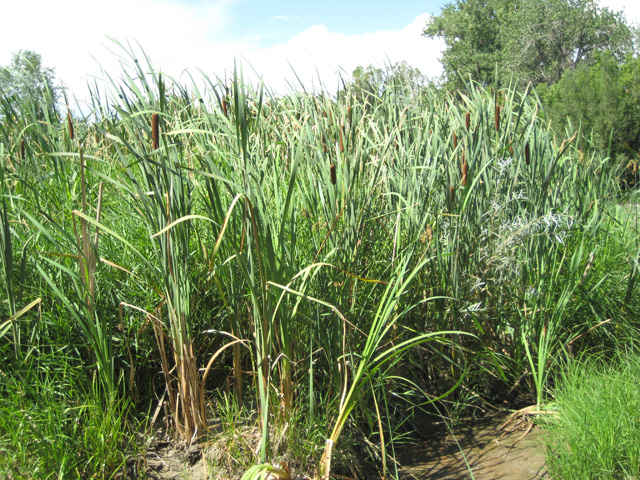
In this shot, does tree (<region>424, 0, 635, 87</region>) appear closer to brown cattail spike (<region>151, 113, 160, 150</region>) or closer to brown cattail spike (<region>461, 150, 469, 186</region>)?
brown cattail spike (<region>461, 150, 469, 186</region>)

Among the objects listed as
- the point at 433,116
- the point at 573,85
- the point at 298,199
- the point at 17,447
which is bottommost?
the point at 17,447

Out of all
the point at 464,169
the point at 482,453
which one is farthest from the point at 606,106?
the point at 482,453

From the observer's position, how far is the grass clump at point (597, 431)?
1788 mm

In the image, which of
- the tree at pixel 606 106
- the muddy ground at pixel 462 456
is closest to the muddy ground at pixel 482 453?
the muddy ground at pixel 462 456

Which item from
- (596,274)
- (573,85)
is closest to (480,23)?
(573,85)

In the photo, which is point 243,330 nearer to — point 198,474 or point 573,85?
point 198,474

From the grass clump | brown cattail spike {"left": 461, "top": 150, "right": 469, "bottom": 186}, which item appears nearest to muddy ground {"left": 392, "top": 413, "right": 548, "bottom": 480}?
the grass clump

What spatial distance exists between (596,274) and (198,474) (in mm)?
2281

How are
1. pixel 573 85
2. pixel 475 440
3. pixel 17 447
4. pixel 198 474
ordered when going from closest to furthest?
pixel 17 447 < pixel 198 474 < pixel 475 440 < pixel 573 85

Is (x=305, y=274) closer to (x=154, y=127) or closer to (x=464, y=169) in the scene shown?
(x=154, y=127)

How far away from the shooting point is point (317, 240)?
223 cm

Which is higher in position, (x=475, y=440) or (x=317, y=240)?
(x=317, y=240)

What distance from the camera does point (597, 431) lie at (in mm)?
1856

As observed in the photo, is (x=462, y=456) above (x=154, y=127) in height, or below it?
below
